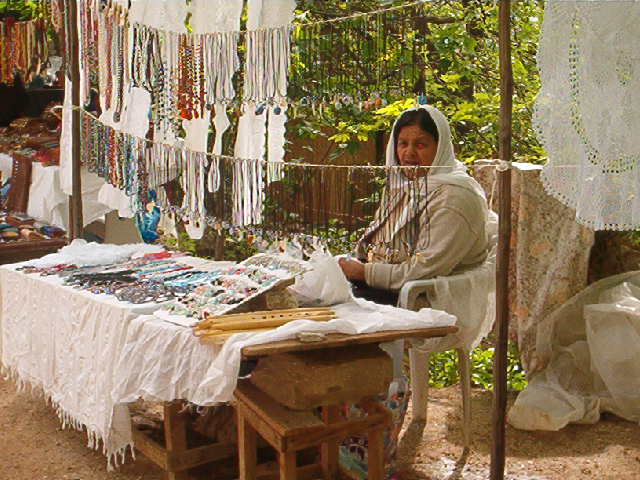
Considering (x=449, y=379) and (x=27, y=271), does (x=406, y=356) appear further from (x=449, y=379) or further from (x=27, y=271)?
(x=27, y=271)

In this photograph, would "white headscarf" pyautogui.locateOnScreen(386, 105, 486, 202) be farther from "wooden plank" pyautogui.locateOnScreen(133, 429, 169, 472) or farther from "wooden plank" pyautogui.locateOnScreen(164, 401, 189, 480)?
"wooden plank" pyautogui.locateOnScreen(133, 429, 169, 472)

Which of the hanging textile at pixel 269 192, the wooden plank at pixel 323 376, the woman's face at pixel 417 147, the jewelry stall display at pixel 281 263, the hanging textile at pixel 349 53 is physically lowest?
the wooden plank at pixel 323 376

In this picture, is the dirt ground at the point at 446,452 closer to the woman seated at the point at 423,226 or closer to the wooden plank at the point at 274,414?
the woman seated at the point at 423,226

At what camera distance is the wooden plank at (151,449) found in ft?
11.8

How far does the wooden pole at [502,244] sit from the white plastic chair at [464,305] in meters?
0.79

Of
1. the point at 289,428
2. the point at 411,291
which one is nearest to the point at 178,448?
the point at 289,428

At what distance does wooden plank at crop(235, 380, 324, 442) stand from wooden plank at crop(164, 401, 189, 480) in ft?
1.93

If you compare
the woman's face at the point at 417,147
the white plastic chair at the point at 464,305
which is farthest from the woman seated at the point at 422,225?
the white plastic chair at the point at 464,305

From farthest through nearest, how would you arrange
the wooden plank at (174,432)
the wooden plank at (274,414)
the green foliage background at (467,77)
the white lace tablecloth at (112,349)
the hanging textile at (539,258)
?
the green foliage background at (467,77) < the hanging textile at (539,258) < the wooden plank at (174,432) < the white lace tablecloth at (112,349) < the wooden plank at (274,414)

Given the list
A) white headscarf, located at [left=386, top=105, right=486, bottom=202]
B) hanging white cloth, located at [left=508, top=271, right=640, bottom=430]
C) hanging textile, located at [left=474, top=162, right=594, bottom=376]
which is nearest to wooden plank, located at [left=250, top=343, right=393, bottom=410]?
white headscarf, located at [left=386, top=105, right=486, bottom=202]

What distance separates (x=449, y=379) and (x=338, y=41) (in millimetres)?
2576

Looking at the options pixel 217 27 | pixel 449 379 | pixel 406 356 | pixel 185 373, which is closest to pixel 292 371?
pixel 185 373

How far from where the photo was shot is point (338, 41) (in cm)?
394

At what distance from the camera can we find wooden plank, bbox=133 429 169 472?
360 cm
